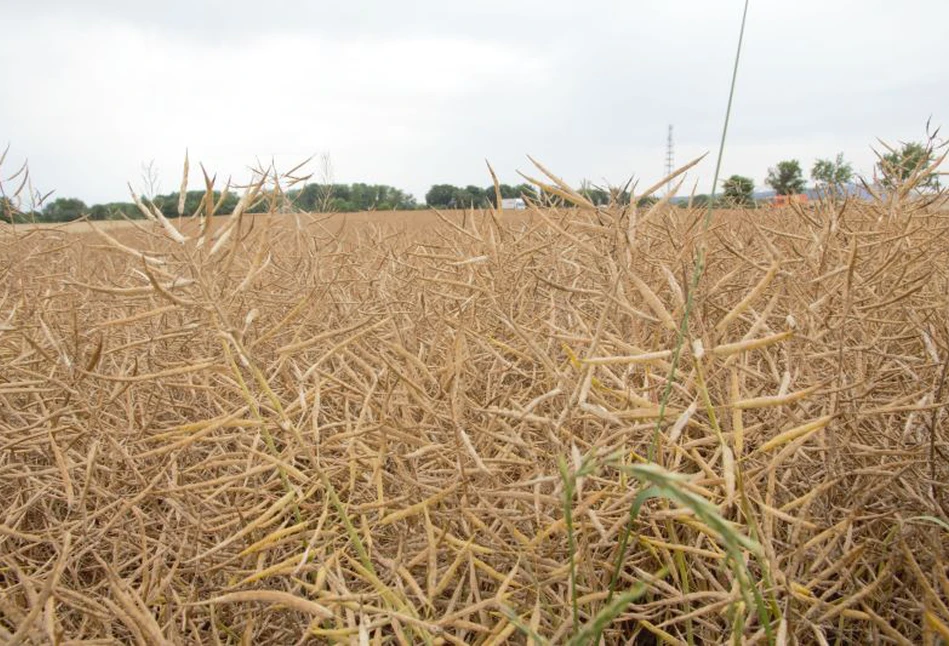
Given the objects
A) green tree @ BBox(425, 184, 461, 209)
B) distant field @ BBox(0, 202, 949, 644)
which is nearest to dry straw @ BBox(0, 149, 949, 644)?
distant field @ BBox(0, 202, 949, 644)

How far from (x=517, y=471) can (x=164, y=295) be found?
17.2 inches

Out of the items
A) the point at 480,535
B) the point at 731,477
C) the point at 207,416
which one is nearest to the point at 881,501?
the point at 731,477

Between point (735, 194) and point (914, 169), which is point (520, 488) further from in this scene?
point (735, 194)

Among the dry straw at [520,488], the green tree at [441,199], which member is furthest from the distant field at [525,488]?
the green tree at [441,199]

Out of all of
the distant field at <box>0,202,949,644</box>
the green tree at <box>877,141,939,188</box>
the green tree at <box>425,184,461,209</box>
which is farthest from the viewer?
the green tree at <box>425,184,461,209</box>

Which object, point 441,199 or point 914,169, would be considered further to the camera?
point 441,199

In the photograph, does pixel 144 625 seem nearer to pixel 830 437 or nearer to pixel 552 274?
pixel 830 437

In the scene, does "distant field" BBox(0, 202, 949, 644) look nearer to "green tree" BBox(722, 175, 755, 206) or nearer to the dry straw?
the dry straw

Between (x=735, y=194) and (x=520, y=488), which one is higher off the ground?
(x=735, y=194)

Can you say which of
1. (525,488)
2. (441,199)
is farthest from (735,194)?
(525,488)

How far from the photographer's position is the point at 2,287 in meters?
1.49

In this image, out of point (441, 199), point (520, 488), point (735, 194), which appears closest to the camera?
point (520, 488)

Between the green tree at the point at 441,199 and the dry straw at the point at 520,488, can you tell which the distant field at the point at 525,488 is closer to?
the dry straw at the point at 520,488

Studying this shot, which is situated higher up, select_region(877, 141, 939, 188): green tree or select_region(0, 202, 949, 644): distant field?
select_region(877, 141, 939, 188): green tree
